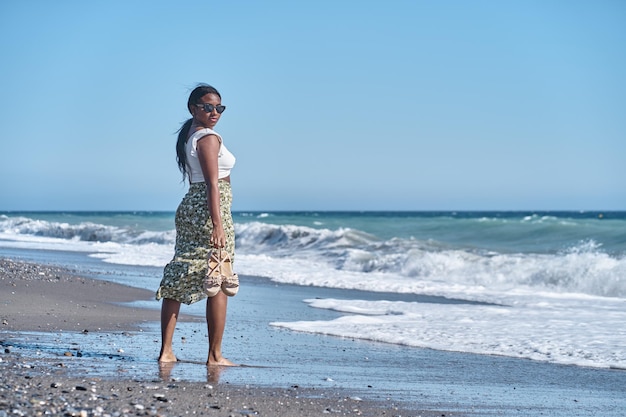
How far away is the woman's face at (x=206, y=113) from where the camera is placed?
496 centimetres

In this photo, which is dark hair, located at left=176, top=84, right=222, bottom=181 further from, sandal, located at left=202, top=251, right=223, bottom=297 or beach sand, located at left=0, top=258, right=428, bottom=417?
beach sand, located at left=0, top=258, right=428, bottom=417

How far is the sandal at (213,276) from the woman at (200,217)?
0.26ft

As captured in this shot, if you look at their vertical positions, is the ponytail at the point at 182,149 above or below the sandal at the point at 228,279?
above

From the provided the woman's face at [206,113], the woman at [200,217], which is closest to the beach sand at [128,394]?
the woman at [200,217]

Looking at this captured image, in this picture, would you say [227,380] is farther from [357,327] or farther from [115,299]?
[115,299]

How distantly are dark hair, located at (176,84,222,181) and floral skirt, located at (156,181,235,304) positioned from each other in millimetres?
175

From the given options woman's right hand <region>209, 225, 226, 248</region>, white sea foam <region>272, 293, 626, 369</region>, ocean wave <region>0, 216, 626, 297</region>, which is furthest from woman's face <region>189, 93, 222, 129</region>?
ocean wave <region>0, 216, 626, 297</region>

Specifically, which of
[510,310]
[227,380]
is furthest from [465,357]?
[510,310]

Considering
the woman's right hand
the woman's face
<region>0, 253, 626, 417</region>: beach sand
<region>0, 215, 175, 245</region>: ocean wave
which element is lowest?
<region>0, 215, 175, 245</region>: ocean wave

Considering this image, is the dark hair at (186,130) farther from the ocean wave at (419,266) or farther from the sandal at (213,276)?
the ocean wave at (419,266)

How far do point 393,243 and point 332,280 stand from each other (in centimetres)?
907

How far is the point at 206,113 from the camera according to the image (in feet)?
16.3

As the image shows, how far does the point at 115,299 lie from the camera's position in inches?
371

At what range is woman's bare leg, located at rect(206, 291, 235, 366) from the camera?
4.97 metres
